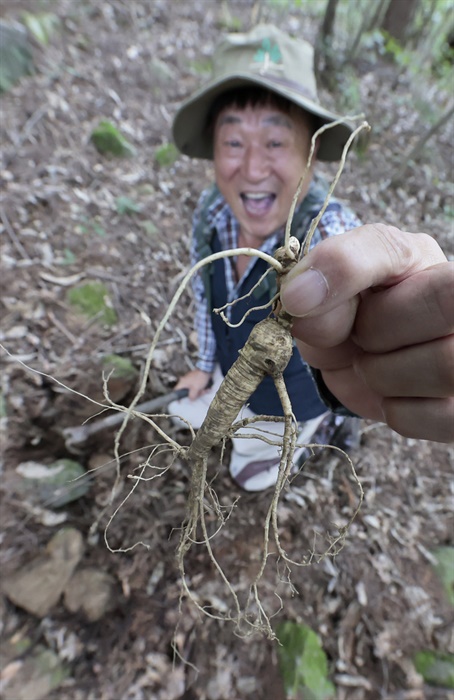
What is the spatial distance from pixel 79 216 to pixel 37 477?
176 cm

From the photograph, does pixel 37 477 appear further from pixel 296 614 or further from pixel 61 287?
pixel 296 614

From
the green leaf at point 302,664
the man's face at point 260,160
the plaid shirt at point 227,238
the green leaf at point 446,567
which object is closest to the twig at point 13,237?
the plaid shirt at point 227,238

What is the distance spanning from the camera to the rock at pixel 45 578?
1.65 meters

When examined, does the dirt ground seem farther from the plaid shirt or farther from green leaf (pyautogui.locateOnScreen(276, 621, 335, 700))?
the plaid shirt

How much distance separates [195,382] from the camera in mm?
2348

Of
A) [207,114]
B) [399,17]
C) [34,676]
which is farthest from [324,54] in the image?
[34,676]

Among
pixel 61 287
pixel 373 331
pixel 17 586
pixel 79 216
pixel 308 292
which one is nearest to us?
pixel 308 292

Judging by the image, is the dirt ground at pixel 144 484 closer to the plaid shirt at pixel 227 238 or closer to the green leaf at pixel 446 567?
the green leaf at pixel 446 567

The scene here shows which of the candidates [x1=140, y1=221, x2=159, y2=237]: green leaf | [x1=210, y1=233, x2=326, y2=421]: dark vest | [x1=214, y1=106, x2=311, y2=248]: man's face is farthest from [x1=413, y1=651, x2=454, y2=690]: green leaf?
[x1=140, y1=221, x2=159, y2=237]: green leaf

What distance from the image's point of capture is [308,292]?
85 cm

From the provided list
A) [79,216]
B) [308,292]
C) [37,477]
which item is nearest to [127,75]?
[79,216]

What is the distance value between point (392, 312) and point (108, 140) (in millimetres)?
3126

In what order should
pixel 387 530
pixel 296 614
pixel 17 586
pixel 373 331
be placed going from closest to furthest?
1. pixel 373 331
2. pixel 17 586
3. pixel 296 614
4. pixel 387 530

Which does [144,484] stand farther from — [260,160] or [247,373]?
[260,160]
